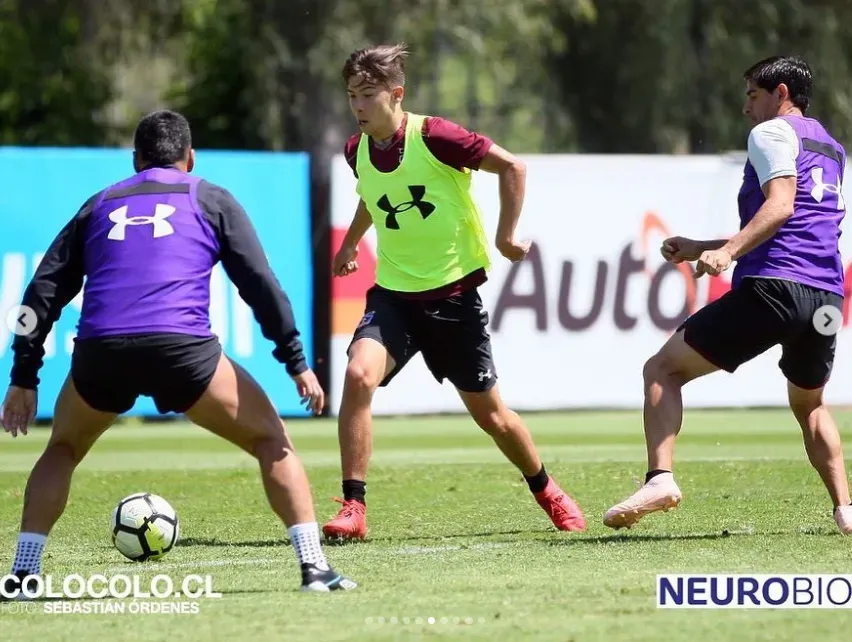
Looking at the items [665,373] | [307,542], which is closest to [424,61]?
[665,373]

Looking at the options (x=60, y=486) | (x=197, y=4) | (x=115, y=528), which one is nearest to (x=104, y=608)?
(x=60, y=486)

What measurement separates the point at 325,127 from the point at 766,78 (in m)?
14.6

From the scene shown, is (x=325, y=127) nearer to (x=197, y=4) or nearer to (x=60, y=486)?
(x=197, y=4)

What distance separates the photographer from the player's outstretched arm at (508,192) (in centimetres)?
801

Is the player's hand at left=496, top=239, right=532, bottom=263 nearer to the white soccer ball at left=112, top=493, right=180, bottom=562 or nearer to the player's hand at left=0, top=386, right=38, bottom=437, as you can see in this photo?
the white soccer ball at left=112, top=493, right=180, bottom=562

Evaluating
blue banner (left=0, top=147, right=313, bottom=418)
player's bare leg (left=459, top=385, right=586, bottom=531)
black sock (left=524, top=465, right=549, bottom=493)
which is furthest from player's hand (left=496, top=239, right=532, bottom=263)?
blue banner (left=0, top=147, right=313, bottom=418)

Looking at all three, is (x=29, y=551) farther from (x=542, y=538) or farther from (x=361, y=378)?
(x=542, y=538)

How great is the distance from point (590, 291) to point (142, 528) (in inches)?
356

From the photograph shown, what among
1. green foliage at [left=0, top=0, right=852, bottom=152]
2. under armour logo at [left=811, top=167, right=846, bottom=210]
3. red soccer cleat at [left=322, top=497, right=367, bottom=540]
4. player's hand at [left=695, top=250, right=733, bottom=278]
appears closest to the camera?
player's hand at [left=695, top=250, right=733, bottom=278]

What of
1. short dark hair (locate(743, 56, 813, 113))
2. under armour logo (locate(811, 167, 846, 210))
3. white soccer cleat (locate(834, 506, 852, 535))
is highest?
short dark hair (locate(743, 56, 813, 113))

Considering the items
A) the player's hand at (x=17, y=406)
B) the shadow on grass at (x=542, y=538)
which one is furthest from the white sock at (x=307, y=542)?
the shadow on grass at (x=542, y=538)

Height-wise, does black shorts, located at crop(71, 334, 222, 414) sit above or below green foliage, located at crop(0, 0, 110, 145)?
below

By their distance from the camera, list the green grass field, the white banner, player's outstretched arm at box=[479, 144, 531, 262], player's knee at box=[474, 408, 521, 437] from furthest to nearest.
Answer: the white banner → player's knee at box=[474, 408, 521, 437] → player's outstretched arm at box=[479, 144, 531, 262] → the green grass field

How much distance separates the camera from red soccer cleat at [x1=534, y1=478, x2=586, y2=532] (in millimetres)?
8203
